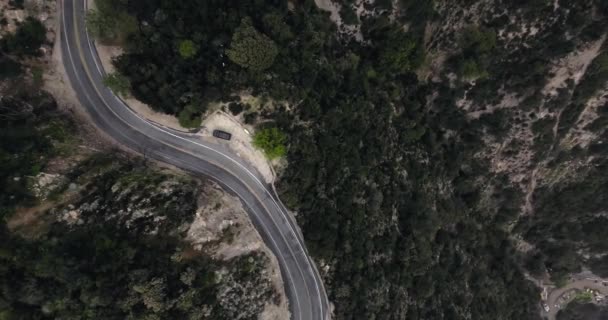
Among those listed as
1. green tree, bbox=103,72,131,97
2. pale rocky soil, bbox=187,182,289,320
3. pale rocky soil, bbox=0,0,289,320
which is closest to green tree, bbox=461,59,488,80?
pale rocky soil, bbox=0,0,289,320

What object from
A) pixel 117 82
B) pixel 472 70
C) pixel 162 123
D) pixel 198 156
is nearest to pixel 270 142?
pixel 198 156

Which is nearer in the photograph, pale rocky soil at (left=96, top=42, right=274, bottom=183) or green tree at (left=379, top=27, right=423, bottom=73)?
pale rocky soil at (left=96, top=42, right=274, bottom=183)

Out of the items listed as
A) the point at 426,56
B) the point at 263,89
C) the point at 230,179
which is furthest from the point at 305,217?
the point at 426,56

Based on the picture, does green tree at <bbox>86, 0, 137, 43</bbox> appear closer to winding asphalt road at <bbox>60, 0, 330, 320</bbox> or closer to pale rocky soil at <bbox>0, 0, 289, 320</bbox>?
pale rocky soil at <bbox>0, 0, 289, 320</bbox>

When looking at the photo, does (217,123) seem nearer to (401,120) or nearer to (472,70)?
(401,120)

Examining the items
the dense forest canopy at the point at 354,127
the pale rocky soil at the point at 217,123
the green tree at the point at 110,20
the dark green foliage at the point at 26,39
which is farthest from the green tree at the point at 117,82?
the dark green foliage at the point at 26,39

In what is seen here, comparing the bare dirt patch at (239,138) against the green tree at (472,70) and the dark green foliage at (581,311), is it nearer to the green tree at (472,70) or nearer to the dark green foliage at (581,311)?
the green tree at (472,70)
